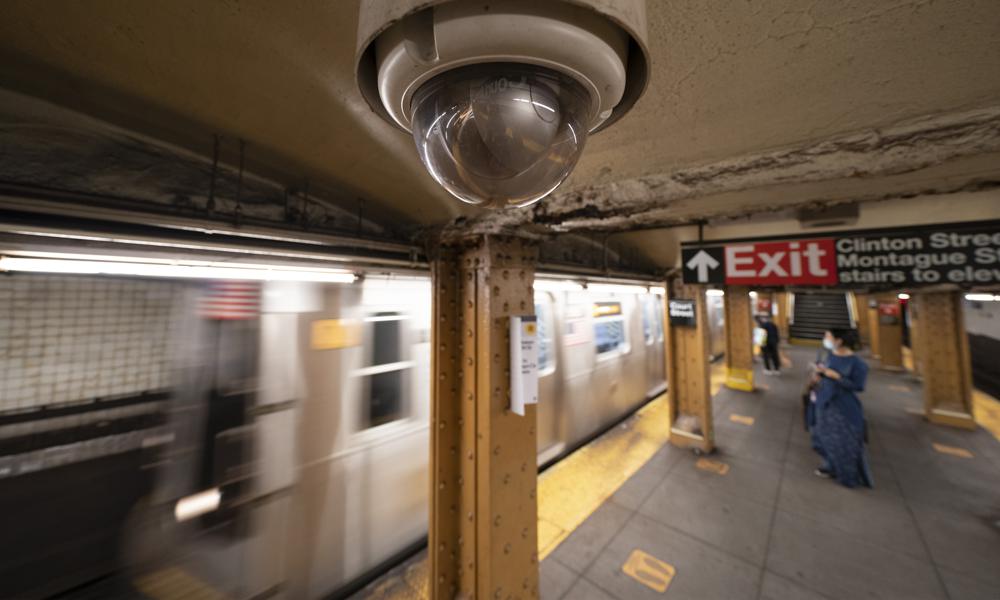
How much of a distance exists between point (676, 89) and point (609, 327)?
6.10 m

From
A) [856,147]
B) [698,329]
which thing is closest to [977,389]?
[698,329]

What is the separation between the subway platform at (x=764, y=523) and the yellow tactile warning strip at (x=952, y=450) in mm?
32

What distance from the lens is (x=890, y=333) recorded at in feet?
36.8

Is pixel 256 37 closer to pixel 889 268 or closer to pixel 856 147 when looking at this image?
pixel 856 147

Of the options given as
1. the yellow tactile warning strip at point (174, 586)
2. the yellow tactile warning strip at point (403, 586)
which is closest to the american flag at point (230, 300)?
the yellow tactile warning strip at point (174, 586)

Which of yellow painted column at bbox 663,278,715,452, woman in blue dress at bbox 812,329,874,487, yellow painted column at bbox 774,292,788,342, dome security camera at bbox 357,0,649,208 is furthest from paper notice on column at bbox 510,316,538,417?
yellow painted column at bbox 774,292,788,342

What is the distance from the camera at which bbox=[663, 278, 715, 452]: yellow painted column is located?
5414 mm

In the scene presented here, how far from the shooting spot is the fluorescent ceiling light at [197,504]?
2.17 m

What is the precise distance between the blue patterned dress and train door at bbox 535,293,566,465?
3.64m

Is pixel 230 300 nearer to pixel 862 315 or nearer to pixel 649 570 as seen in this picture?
pixel 649 570

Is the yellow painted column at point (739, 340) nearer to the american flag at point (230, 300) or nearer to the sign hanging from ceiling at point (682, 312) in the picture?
the sign hanging from ceiling at point (682, 312)

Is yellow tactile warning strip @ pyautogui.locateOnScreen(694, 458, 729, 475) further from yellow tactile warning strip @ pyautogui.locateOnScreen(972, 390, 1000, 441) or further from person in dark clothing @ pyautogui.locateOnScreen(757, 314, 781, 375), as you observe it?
person in dark clothing @ pyautogui.locateOnScreen(757, 314, 781, 375)

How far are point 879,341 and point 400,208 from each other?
16763 mm

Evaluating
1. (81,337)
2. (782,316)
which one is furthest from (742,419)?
(782,316)
